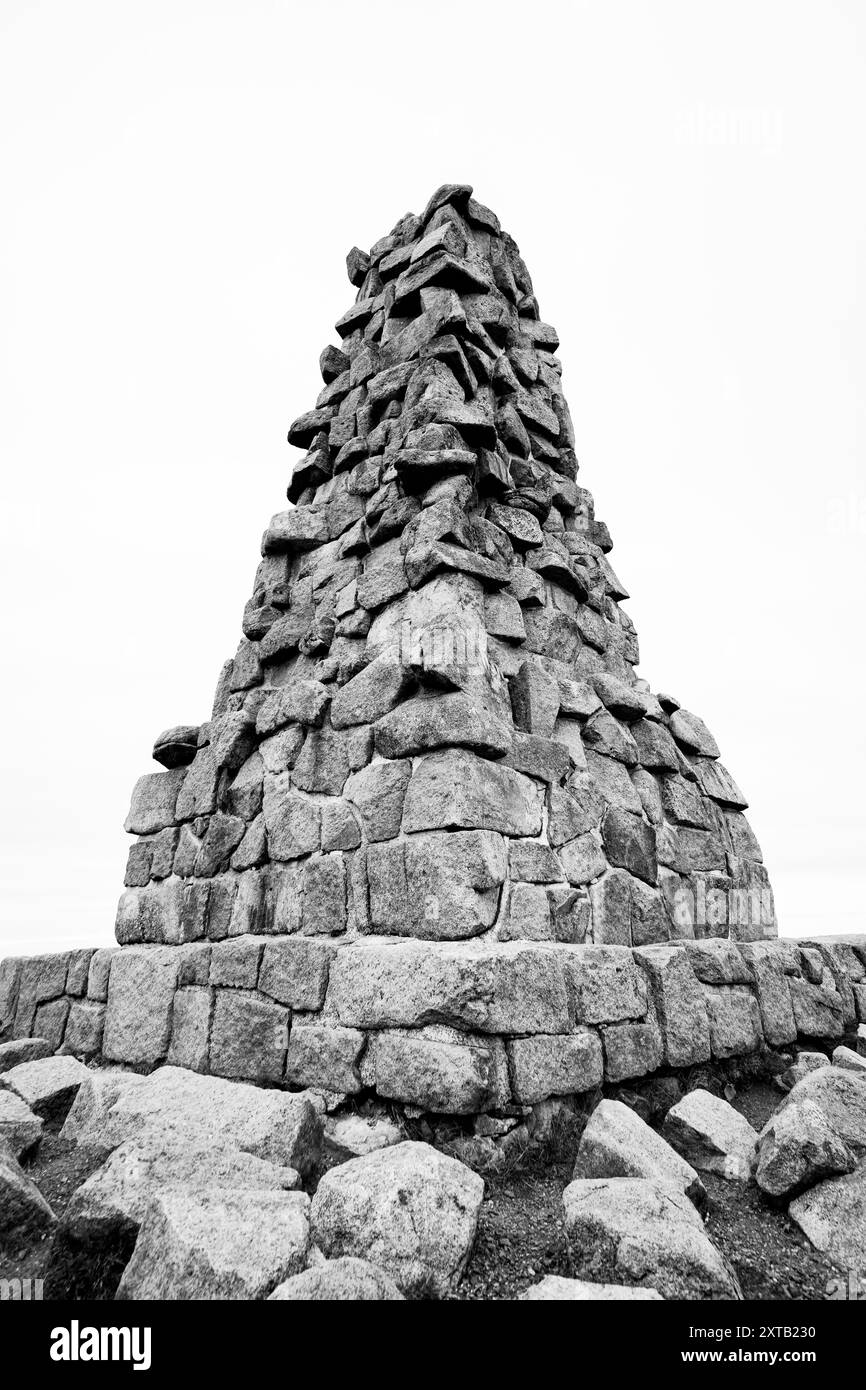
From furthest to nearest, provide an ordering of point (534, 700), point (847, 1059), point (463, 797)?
point (534, 700) < point (847, 1059) < point (463, 797)

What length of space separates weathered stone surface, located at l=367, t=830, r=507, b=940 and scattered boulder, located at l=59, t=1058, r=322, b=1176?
2.72 ft

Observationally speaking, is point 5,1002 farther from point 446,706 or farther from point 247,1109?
point 446,706

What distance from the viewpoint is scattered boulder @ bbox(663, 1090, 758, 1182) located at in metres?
3.22

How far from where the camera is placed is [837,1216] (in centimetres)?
280

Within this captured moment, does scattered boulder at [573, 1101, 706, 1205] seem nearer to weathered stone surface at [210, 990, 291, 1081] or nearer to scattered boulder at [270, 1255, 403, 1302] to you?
scattered boulder at [270, 1255, 403, 1302]

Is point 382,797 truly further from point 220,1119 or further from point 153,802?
point 153,802

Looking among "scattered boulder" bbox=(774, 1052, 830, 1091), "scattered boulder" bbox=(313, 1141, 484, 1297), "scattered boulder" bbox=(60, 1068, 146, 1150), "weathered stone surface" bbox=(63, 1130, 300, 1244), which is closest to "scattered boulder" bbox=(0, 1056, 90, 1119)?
"scattered boulder" bbox=(60, 1068, 146, 1150)

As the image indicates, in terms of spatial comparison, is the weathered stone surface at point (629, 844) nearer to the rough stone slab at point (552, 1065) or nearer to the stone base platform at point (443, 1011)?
the stone base platform at point (443, 1011)

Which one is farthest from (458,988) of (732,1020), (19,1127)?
(19,1127)

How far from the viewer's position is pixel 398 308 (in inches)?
244

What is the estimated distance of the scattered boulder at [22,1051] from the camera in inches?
190

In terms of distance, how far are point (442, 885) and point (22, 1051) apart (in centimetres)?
314

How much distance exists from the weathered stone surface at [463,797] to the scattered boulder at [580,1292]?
1732 mm
